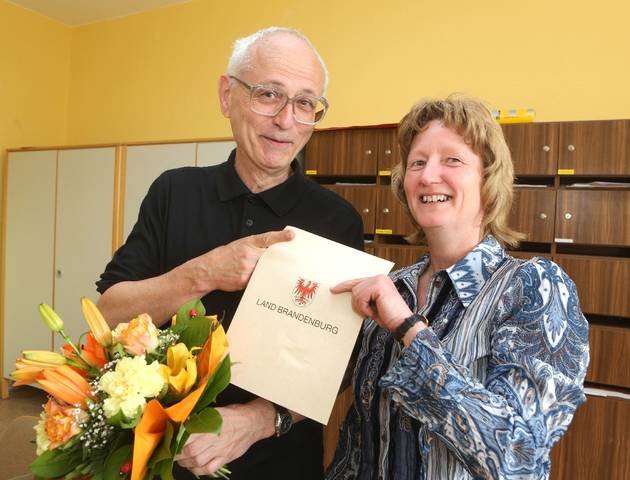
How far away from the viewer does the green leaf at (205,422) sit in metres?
0.81

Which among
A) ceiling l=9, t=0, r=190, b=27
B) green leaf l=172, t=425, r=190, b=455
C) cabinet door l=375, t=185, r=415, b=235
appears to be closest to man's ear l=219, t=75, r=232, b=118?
green leaf l=172, t=425, r=190, b=455

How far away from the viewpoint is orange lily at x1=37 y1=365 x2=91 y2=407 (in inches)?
32.0

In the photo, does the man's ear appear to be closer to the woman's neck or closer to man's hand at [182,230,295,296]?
man's hand at [182,230,295,296]

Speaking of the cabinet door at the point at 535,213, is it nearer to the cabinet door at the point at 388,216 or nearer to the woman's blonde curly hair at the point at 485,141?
the cabinet door at the point at 388,216

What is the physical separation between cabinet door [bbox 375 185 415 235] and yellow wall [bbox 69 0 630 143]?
2.86 feet

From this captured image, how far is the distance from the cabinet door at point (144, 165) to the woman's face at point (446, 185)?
317cm

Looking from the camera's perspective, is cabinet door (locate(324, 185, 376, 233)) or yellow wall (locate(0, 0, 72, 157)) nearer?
cabinet door (locate(324, 185, 376, 233))

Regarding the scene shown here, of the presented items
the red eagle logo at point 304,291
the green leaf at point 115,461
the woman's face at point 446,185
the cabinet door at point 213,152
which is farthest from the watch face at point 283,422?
the cabinet door at point 213,152

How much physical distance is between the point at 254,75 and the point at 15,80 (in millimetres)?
5190

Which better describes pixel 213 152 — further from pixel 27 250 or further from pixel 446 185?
pixel 446 185

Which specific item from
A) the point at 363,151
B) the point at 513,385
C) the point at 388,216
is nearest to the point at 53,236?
the point at 363,151

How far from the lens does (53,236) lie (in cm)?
494

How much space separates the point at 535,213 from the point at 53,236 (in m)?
4.29

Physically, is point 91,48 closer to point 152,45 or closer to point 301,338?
point 152,45
